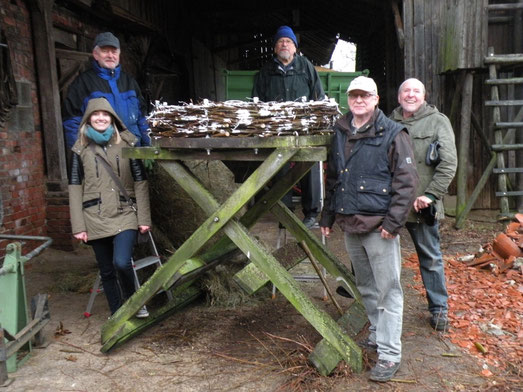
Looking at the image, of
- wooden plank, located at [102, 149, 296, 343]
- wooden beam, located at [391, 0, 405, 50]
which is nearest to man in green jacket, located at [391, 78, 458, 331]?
wooden plank, located at [102, 149, 296, 343]

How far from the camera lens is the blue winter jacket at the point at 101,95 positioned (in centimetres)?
420

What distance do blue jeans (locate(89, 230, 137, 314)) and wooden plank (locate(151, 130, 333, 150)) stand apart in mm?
939

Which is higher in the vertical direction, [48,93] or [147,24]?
[147,24]

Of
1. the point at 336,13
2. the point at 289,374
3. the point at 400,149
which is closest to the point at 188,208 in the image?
the point at 289,374

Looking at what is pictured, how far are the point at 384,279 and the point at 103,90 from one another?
2800 mm

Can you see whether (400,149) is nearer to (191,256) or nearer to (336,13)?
(191,256)

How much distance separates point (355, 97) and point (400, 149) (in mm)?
418

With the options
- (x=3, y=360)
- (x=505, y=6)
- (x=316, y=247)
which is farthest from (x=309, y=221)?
(x=505, y=6)

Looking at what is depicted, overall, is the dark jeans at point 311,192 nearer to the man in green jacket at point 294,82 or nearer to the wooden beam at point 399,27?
the man in green jacket at point 294,82

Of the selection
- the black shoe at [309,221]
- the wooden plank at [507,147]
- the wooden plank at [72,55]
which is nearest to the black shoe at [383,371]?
the black shoe at [309,221]

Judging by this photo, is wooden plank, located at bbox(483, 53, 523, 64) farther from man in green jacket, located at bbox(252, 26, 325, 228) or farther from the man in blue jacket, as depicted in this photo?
the man in blue jacket

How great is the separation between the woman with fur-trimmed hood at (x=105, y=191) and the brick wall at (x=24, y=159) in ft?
6.92

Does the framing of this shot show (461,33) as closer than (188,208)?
No

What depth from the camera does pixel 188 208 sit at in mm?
4875
